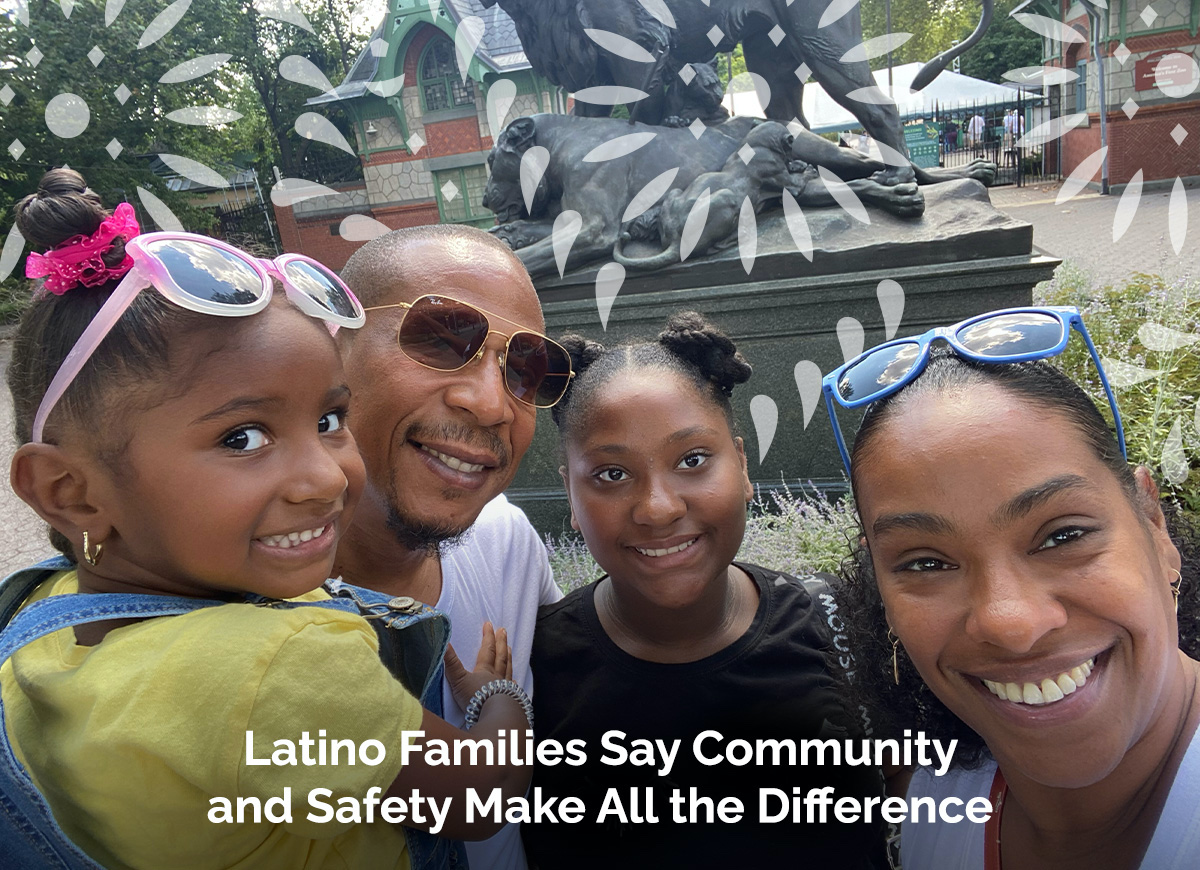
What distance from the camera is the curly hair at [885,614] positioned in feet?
3.99

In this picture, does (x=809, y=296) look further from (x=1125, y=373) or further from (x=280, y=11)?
(x=280, y=11)

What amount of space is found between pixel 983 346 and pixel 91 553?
1510 mm

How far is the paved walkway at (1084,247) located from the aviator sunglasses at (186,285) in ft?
14.6

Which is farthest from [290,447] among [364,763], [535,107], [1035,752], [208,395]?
[535,107]

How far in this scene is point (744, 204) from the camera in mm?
4715

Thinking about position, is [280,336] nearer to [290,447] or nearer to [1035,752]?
[290,447]

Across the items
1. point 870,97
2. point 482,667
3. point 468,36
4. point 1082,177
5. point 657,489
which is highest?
point 468,36

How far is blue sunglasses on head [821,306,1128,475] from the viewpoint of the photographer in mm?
1271

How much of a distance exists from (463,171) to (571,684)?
63.9 ft

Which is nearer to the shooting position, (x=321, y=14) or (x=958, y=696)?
(x=958, y=696)

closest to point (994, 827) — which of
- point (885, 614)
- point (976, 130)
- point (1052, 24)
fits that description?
point (885, 614)

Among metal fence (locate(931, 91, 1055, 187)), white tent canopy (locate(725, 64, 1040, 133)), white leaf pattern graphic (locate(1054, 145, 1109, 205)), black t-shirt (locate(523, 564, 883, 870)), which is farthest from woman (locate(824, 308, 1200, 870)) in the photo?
metal fence (locate(931, 91, 1055, 187))

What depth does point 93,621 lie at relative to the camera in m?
1.15

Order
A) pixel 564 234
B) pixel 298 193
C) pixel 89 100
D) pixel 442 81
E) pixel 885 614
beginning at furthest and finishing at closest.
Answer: pixel 298 193 → pixel 442 81 → pixel 89 100 → pixel 564 234 → pixel 885 614
